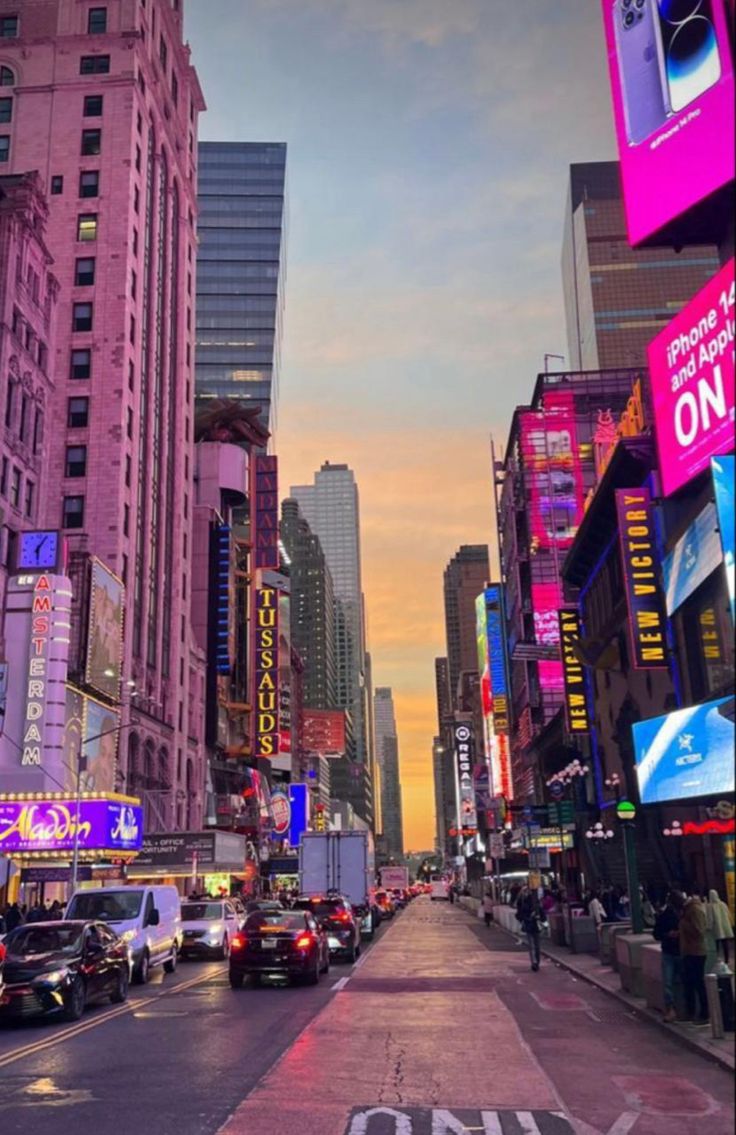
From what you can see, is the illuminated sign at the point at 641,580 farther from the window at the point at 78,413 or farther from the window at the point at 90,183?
the window at the point at 90,183

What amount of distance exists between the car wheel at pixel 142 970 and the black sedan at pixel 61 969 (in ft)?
10.0

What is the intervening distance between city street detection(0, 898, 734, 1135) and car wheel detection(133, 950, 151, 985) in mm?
3200

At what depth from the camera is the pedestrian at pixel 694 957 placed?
1450 cm

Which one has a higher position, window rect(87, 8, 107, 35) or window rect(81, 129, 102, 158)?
window rect(87, 8, 107, 35)

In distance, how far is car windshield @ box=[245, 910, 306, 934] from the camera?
73.0 feet

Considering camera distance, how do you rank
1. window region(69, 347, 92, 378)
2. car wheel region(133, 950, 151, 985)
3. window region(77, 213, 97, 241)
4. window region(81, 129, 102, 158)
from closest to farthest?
car wheel region(133, 950, 151, 985) < window region(69, 347, 92, 378) < window region(77, 213, 97, 241) < window region(81, 129, 102, 158)

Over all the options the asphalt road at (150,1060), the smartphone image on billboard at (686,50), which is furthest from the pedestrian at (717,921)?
the smartphone image on billboard at (686,50)

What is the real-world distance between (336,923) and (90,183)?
58.4 meters

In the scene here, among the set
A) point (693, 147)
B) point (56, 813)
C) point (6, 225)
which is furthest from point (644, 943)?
point (6, 225)

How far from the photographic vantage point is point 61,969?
17453 millimetres

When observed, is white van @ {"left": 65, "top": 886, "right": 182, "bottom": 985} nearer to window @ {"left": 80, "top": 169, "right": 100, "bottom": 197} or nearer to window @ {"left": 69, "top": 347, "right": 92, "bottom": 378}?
window @ {"left": 69, "top": 347, "right": 92, "bottom": 378}

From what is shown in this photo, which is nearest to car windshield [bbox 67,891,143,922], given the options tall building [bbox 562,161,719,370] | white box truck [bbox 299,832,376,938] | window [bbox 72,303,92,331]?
white box truck [bbox 299,832,376,938]

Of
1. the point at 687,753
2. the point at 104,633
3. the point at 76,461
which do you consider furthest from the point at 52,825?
the point at 687,753

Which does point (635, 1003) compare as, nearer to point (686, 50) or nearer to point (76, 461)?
point (686, 50)
